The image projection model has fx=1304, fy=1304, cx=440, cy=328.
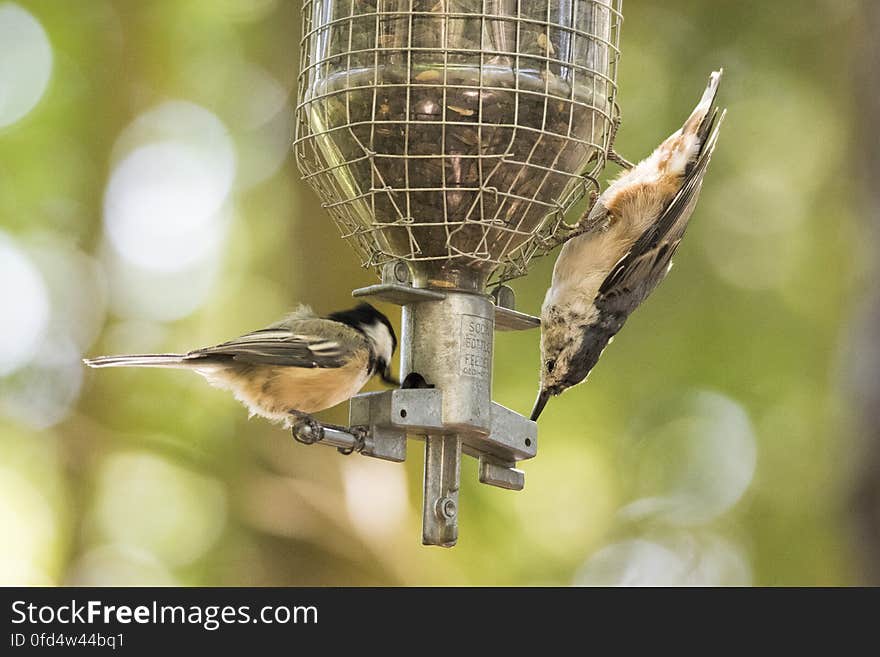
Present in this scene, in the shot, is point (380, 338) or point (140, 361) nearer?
point (140, 361)

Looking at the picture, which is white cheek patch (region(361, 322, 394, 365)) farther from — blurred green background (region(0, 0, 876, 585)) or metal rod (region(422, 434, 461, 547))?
blurred green background (region(0, 0, 876, 585))

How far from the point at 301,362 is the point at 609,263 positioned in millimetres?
1777

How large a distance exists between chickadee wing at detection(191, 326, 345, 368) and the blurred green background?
2.73 metres

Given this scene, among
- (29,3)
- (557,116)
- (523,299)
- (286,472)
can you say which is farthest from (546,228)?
(29,3)

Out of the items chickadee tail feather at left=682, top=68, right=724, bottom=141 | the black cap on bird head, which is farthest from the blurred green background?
the black cap on bird head

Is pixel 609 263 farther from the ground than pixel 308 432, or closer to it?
farther from the ground

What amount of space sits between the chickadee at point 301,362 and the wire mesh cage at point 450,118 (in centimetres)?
31

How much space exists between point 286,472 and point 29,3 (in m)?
4.39

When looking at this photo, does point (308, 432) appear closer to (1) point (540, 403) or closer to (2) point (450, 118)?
(2) point (450, 118)

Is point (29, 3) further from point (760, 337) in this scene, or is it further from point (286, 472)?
point (760, 337)

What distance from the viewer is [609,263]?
556cm

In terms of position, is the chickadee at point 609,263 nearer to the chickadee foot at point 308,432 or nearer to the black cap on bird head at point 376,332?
the black cap on bird head at point 376,332

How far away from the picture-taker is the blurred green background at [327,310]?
7.67 meters

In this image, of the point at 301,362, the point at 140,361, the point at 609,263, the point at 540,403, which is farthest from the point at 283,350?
the point at 609,263
